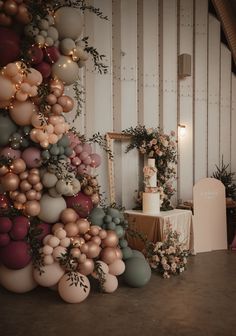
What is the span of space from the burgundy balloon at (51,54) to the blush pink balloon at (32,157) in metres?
0.92

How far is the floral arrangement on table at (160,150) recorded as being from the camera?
18.6ft

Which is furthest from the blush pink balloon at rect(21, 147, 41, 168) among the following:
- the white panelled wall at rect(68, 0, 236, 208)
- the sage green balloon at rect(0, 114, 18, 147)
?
the white panelled wall at rect(68, 0, 236, 208)

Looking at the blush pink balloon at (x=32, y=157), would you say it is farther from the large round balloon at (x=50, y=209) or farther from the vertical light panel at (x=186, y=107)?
the vertical light panel at (x=186, y=107)

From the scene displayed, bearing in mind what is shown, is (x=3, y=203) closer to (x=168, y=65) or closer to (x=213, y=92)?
(x=168, y=65)

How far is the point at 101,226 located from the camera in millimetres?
4195

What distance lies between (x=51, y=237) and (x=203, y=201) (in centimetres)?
275

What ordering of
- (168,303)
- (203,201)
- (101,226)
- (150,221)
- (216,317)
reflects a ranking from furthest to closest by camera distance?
(203,201) < (150,221) < (101,226) < (168,303) < (216,317)

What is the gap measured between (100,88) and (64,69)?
186 centimetres

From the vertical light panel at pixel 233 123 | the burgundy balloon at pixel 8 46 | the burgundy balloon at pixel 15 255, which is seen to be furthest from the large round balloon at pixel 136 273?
the vertical light panel at pixel 233 123

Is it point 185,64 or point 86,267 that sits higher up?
point 185,64

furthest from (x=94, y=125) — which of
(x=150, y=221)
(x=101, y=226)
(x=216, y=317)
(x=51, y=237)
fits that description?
(x=216, y=317)

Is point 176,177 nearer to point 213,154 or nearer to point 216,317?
point 213,154

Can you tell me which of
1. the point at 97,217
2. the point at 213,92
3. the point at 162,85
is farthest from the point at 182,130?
the point at 97,217

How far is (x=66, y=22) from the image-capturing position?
401 centimetres
